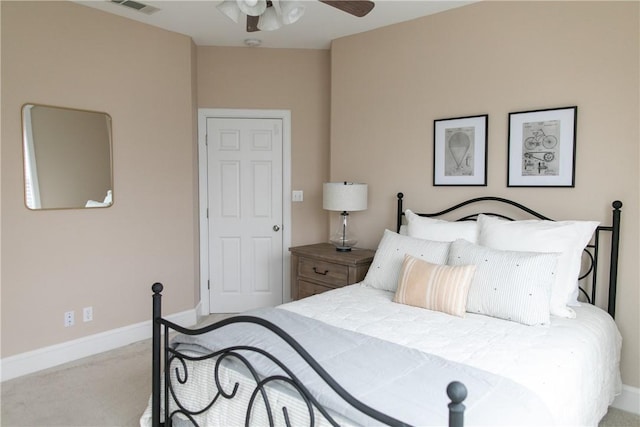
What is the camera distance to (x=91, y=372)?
3109 millimetres

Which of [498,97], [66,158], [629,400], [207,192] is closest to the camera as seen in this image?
[629,400]

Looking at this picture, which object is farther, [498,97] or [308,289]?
[308,289]

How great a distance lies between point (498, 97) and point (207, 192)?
9.00ft

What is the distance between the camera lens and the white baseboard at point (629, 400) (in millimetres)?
2570

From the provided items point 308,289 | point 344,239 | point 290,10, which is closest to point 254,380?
point 290,10

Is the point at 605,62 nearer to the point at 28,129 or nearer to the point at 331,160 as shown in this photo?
the point at 331,160

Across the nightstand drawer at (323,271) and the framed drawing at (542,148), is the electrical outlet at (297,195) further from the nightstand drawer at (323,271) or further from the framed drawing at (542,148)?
the framed drawing at (542,148)

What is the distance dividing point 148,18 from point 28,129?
4.18 feet

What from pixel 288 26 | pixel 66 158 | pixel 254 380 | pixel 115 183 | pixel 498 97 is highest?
pixel 288 26

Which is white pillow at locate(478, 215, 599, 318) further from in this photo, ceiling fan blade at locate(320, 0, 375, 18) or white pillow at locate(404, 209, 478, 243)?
ceiling fan blade at locate(320, 0, 375, 18)

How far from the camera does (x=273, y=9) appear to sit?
218 centimetres

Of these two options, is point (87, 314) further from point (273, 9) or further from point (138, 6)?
point (273, 9)

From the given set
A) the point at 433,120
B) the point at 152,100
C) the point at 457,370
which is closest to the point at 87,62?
the point at 152,100

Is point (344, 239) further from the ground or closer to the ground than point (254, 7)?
closer to the ground
